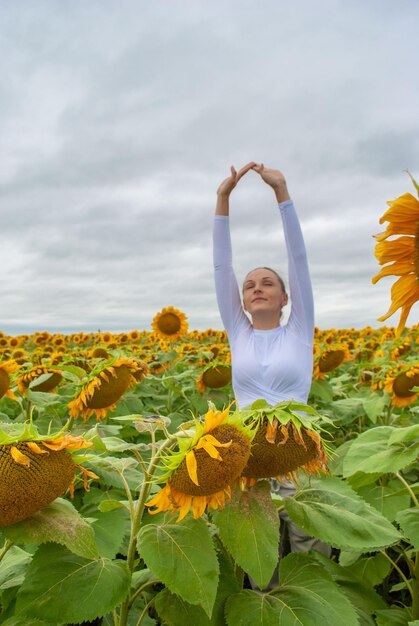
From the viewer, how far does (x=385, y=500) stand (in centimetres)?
299

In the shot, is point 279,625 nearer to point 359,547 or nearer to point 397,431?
point 359,547

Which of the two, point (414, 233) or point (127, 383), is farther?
point (127, 383)

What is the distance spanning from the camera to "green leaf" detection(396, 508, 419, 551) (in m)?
2.05

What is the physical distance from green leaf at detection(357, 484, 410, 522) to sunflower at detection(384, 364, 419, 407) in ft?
4.40

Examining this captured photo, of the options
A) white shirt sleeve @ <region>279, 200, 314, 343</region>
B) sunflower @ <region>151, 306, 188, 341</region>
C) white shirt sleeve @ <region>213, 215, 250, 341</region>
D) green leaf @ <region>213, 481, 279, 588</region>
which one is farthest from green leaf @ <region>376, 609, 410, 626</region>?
sunflower @ <region>151, 306, 188, 341</region>

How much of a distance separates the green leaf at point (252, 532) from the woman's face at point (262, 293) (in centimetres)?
234

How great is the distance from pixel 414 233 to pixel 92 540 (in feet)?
3.65

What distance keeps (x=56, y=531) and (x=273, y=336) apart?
8.28 ft

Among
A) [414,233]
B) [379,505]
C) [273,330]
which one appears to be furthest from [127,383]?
[414,233]

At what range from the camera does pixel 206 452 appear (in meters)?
1.41

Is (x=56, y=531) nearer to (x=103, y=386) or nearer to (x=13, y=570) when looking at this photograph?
(x=13, y=570)

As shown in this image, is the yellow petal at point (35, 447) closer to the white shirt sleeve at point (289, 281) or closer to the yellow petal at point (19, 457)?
the yellow petal at point (19, 457)

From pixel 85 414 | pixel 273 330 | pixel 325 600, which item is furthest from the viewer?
pixel 273 330

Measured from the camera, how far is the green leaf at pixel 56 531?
4.59 ft
